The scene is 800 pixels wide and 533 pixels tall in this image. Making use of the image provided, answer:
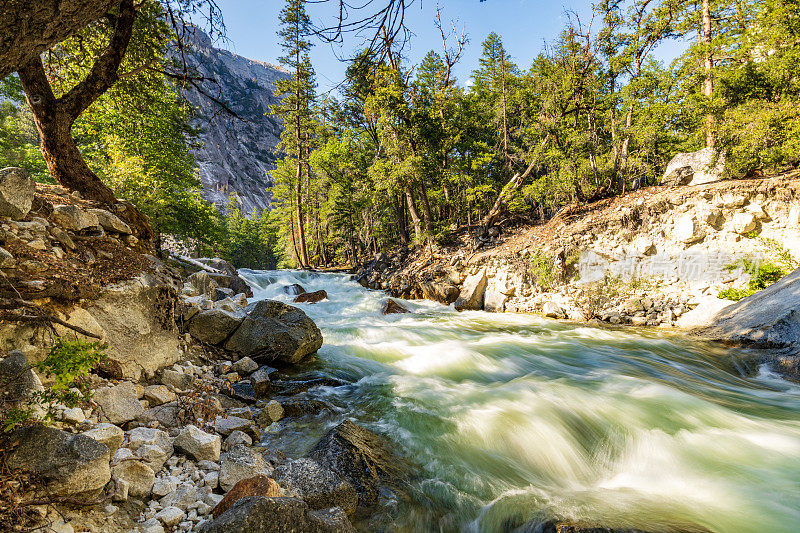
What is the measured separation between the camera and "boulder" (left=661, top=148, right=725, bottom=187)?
34.5ft

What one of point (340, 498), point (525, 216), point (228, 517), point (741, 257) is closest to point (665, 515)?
point (340, 498)

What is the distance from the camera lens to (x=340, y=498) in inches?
94.0

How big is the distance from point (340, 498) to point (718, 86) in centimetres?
1653

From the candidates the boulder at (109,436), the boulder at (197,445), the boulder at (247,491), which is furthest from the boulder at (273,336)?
the boulder at (247,491)

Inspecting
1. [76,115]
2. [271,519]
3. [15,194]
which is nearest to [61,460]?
[271,519]

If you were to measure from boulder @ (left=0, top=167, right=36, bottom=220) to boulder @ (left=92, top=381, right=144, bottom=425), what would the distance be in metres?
2.05

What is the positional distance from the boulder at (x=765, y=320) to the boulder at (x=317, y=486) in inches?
321

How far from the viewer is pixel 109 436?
2191 millimetres

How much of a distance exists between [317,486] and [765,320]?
29.8ft

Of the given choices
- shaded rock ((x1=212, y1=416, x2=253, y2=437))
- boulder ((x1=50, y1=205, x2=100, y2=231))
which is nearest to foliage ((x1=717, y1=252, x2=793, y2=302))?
shaded rock ((x1=212, y1=416, x2=253, y2=437))

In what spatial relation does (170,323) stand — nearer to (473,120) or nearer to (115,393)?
(115,393)

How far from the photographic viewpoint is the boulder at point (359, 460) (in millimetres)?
2596

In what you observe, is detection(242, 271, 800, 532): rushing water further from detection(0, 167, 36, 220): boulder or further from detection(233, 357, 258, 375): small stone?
detection(0, 167, 36, 220): boulder

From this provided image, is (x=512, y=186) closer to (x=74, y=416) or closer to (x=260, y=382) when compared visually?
(x=260, y=382)
